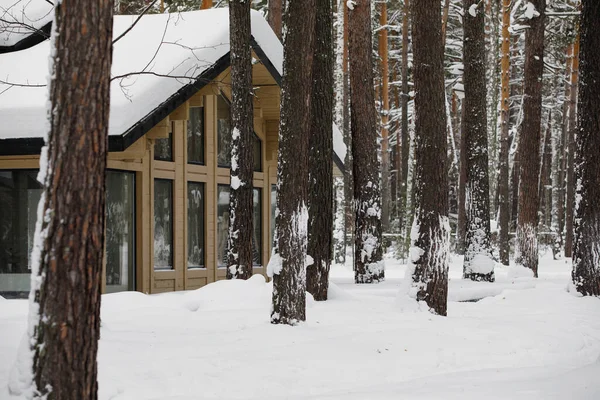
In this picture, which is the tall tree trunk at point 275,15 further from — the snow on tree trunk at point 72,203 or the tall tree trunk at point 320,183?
the snow on tree trunk at point 72,203

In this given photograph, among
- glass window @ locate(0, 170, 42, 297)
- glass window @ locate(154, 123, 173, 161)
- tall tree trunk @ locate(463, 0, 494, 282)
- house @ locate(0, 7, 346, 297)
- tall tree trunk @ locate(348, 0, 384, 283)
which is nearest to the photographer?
house @ locate(0, 7, 346, 297)

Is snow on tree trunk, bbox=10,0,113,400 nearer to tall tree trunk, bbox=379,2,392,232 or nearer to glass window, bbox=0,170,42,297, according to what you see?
glass window, bbox=0,170,42,297

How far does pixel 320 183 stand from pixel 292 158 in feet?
11.7

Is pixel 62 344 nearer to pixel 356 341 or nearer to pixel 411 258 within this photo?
pixel 356 341

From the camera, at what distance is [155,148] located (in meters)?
17.5

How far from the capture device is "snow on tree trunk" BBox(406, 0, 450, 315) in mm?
11445

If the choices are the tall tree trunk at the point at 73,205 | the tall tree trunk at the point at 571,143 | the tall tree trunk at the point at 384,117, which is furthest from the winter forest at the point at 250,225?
the tall tree trunk at the point at 384,117

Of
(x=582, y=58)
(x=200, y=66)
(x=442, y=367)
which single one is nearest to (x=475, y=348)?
(x=442, y=367)

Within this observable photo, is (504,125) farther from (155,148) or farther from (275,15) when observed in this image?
(155,148)

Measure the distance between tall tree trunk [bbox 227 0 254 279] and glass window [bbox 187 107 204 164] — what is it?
179 inches

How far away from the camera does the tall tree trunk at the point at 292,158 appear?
9945 millimetres

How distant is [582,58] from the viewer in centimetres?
1430

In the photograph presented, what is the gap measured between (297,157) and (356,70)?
8.65 m

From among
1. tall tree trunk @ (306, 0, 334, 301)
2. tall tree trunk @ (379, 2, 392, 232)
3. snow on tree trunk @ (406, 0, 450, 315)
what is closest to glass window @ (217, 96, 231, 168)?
tall tree trunk @ (306, 0, 334, 301)
